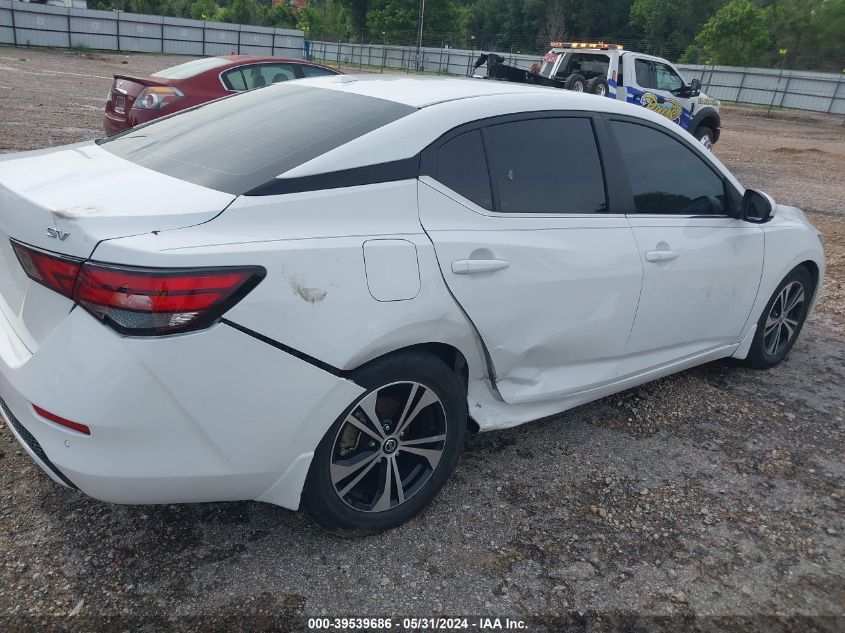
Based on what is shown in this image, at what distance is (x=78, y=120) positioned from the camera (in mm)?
12711

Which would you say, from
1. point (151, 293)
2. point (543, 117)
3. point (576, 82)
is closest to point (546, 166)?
point (543, 117)

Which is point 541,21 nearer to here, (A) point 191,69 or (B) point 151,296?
(A) point 191,69

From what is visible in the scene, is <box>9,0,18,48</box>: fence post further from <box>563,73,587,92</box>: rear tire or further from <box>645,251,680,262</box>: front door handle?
<box>645,251,680,262</box>: front door handle

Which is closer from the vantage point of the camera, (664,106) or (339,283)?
(339,283)

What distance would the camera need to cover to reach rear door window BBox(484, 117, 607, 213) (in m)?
2.85

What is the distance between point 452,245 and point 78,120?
41.1 ft

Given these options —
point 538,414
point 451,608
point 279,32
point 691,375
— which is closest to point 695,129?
point 691,375

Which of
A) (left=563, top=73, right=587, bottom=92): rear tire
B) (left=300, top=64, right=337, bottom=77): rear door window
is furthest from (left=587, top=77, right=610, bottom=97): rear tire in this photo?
(left=300, top=64, right=337, bottom=77): rear door window

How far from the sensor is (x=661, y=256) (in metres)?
3.29

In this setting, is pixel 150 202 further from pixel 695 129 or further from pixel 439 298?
pixel 695 129

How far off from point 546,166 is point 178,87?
6804mm

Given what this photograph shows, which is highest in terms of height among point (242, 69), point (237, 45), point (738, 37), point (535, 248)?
point (738, 37)

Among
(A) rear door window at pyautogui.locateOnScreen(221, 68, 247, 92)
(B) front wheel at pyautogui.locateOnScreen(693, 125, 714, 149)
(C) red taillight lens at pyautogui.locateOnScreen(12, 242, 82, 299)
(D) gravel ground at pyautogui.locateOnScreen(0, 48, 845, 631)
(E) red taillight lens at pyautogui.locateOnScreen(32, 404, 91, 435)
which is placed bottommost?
(D) gravel ground at pyautogui.locateOnScreen(0, 48, 845, 631)

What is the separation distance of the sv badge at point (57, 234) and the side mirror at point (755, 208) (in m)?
3.31
